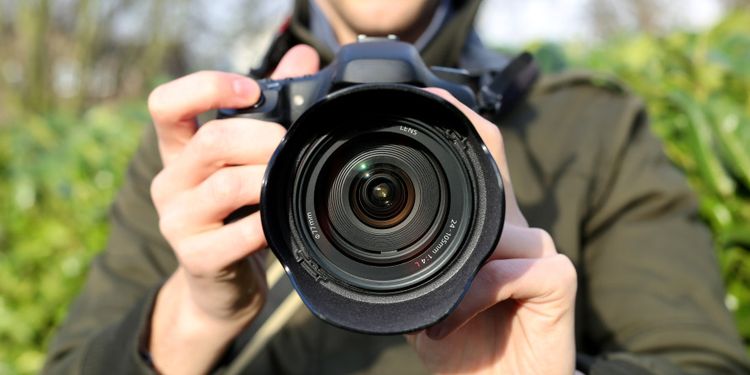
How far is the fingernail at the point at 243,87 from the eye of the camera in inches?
35.4

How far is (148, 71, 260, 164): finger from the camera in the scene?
90cm

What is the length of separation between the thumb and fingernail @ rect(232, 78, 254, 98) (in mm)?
87

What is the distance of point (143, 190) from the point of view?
138cm

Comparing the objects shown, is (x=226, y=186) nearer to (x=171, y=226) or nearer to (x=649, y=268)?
(x=171, y=226)

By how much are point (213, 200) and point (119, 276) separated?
0.52 m

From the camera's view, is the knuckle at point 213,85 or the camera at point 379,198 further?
the knuckle at point 213,85

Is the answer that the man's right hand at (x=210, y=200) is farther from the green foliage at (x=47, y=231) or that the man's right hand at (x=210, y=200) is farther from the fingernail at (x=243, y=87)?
the green foliage at (x=47, y=231)

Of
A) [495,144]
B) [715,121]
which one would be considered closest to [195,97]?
[495,144]

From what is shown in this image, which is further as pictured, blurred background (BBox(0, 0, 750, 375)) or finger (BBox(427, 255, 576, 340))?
blurred background (BBox(0, 0, 750, 375))

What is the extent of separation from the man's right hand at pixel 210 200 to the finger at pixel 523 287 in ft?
0.86

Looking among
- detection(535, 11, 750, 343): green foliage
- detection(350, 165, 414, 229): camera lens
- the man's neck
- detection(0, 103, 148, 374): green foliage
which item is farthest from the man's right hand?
detection(0, 103, 148, 374): green foliage

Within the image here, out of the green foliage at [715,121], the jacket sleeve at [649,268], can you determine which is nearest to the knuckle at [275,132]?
the jacket sleeve at [649,268]

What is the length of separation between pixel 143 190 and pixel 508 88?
72 cm

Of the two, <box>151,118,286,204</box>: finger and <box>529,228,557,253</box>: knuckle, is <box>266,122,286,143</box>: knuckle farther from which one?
<box>529,228,557,253</box>: knuckle
